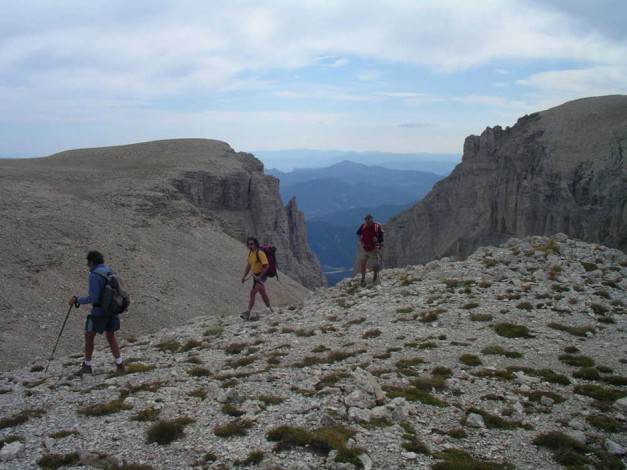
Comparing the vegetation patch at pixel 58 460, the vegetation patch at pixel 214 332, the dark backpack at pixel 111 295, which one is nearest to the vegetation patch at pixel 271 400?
the vegetation patch at pixel 58 460

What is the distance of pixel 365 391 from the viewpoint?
11.9 meters

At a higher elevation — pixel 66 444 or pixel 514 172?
pixel 514 172

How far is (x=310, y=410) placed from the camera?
11.1 meters

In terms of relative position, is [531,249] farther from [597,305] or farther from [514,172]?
[514,172]

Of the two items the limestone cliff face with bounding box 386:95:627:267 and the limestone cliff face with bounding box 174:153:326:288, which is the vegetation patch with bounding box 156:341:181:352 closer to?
the limestone cliff face with bounding box 174:153:326:288

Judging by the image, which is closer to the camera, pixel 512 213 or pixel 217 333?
pixel 217 333

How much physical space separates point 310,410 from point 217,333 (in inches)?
369

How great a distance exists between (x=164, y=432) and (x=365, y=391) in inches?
171

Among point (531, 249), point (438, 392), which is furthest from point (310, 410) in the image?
point (531, 249)

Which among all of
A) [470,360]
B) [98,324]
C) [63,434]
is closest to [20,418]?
[63,434]

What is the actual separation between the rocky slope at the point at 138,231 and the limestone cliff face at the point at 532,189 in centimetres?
4140

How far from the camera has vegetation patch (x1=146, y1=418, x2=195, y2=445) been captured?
10.1m

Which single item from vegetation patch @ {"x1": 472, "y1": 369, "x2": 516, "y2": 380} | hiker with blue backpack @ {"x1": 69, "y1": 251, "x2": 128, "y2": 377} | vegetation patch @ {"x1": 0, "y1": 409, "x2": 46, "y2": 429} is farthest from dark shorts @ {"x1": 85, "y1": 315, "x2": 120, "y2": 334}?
vegetation patch @ {"x1": 472, "y1": 369, "x2": 516, "y2": 380}

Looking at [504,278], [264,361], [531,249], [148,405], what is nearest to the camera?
[148,405]
